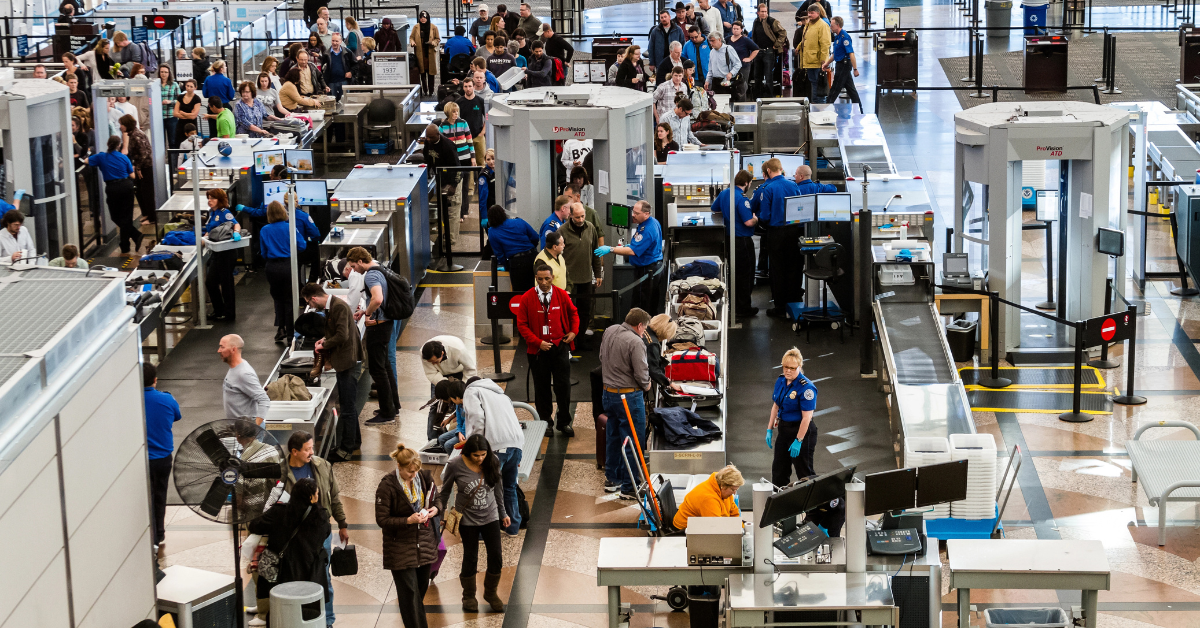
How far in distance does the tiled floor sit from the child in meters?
0.78

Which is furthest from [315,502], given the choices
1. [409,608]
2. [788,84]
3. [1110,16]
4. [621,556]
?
[1110,16]

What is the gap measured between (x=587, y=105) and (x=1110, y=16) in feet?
75.5

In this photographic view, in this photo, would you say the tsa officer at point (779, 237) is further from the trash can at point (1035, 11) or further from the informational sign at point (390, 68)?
the trash can at point (1035, 11)

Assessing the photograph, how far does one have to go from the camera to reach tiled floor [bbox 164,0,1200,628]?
10.4m

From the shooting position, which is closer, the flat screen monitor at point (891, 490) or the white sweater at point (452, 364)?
the flat screen monitor at point (891, 490)

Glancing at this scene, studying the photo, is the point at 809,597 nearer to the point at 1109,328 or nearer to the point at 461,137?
the point at 1109,328

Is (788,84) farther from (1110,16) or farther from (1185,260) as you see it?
(1110,16)

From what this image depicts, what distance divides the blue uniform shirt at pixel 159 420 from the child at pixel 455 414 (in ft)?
6.37

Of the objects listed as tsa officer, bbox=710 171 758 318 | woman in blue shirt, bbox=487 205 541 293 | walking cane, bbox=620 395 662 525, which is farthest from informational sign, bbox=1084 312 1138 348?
woman in blue shirt, bbox=487 205 541 293

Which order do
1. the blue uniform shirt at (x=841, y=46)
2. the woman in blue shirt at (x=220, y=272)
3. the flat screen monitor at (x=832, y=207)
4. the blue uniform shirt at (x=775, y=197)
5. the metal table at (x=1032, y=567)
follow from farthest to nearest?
the blue uniform shirt at (x=841, y=46) < the woman in blue shirt at (x=220, y=272) < the blue uniform shirt at (x=775, y=197) < the flat screen monitor at (x=832, y=207) < the metal table at (x=1032, y=567)

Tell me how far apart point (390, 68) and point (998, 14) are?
1547 cm

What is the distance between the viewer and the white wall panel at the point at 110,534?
746cm

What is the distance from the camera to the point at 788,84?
26125 millimetres

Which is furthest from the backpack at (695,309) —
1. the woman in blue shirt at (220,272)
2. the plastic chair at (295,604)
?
the plastic chair at (295,604)
